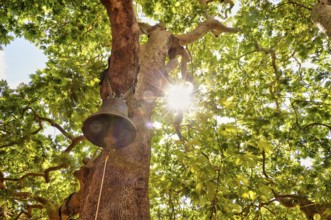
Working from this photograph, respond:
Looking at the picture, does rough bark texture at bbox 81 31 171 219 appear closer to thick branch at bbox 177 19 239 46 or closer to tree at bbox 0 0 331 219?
tree at bbox 0 0 331 219

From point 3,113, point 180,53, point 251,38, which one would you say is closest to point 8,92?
point 3,113

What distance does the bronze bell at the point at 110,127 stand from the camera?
2514mm

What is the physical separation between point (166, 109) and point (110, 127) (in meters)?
5.94

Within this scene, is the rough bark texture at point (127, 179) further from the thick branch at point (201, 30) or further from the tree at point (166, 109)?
the thick branch at point (201, 30)

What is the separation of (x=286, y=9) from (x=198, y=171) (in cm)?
734

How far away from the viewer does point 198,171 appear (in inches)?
114

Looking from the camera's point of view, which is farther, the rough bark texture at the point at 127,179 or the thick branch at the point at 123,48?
the thick branch at the point at 123,48

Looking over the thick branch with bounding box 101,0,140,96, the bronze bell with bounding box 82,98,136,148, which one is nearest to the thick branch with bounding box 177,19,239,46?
the thick branch with bounding box 101,0,140,96

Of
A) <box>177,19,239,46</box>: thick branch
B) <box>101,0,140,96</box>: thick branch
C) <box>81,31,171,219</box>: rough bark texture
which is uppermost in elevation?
<box>177,19,239,46</box>: thick branch

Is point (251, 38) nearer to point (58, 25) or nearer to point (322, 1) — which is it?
point (322, 1)

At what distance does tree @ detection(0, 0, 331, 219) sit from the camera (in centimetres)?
293

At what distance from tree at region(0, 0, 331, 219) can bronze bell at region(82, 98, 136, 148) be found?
27cm

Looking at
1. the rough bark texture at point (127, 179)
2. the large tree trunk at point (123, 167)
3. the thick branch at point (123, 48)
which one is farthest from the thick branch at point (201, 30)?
the thick branch at point (123, 48)

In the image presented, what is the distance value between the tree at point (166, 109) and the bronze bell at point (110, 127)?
275 mm
